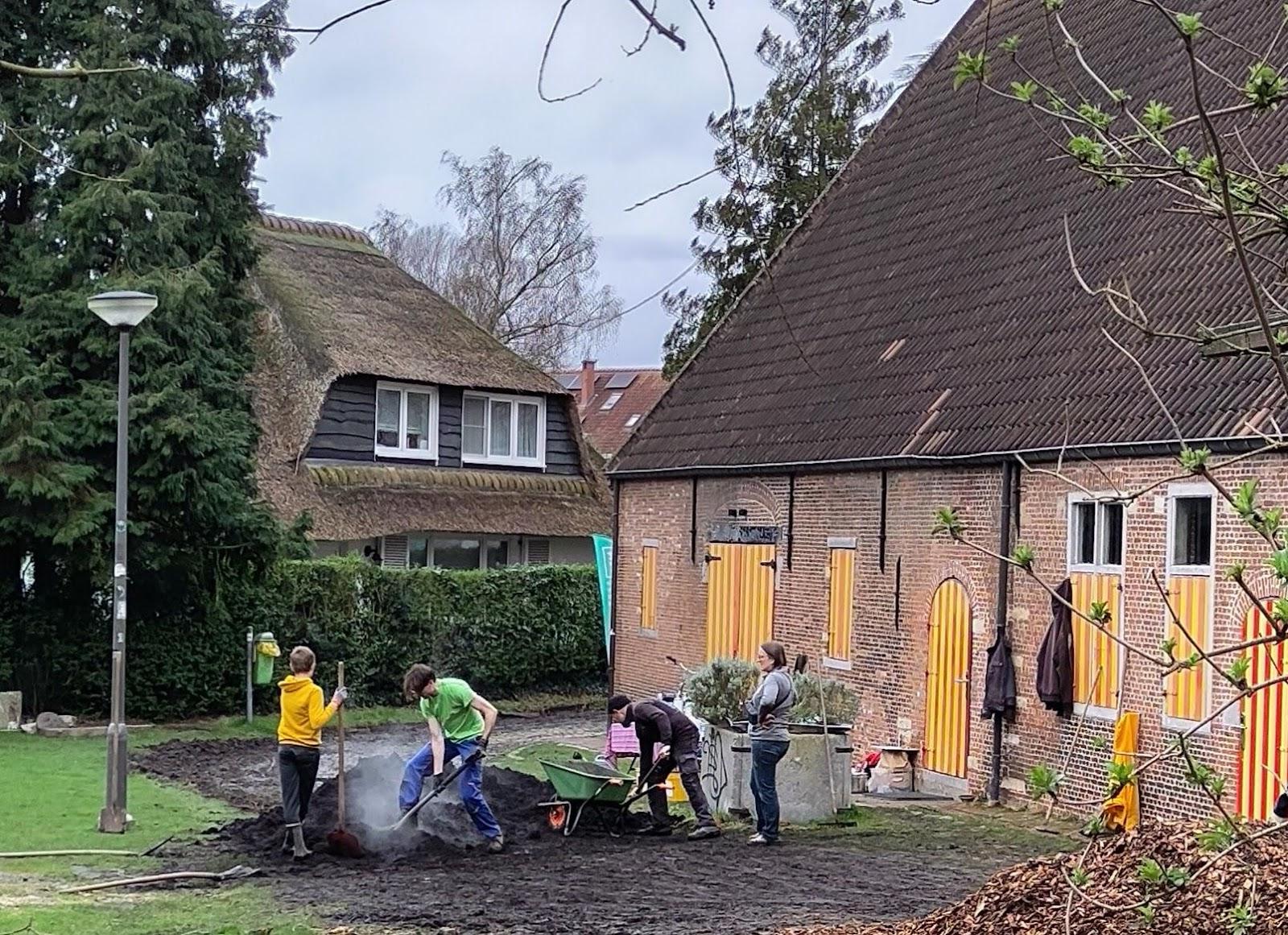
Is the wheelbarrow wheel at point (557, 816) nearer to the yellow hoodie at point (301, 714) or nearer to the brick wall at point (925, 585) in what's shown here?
the yellow hoodie at point (301, 714)

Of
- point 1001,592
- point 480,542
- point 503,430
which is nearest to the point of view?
point 1001,592

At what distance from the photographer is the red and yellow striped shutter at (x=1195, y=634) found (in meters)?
16.1

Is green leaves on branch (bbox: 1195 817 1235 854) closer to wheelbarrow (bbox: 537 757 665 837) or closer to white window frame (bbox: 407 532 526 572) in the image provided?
wheelbarrow (bbox: 537 757 665 837)

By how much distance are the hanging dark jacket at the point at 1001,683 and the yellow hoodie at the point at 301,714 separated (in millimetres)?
7327

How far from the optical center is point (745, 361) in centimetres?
2589

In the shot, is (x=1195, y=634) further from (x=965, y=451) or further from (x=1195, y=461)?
(x=1195, y=461)

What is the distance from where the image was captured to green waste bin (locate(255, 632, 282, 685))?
2645 cm

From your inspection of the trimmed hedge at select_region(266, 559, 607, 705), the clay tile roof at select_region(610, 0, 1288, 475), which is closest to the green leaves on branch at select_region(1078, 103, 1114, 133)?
the clay tile roof at select_region(610, 0, 1288, 475)

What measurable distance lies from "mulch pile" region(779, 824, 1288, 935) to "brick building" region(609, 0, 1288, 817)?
4.96m

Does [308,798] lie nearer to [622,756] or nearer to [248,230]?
[622,756]

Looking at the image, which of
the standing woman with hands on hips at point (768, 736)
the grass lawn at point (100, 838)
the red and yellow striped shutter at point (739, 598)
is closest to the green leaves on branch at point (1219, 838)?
the grass lawn at point (100, 838)

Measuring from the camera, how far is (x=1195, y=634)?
625 inches

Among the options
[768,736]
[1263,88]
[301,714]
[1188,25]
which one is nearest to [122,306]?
[301,714]

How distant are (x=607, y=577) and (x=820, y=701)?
39.6 ft
